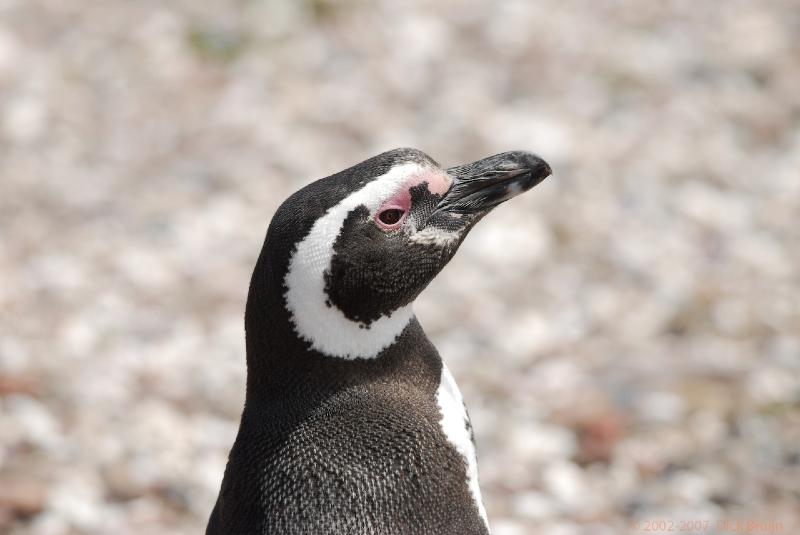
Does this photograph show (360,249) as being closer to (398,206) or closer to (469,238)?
(398,206)

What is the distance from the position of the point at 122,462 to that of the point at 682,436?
8.49 ft

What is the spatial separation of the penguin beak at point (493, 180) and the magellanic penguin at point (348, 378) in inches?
4.8

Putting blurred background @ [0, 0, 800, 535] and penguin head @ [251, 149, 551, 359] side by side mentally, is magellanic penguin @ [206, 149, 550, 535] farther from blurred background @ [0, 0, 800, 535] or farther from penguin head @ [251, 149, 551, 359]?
blurred background @ [0, 0, 800, 535]

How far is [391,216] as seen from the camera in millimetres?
3229

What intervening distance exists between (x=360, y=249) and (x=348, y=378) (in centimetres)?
36

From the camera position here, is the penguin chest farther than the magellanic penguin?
Yes

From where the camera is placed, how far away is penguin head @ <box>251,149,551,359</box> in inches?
122

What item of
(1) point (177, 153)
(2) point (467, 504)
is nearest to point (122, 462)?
(2) point (467, 504)

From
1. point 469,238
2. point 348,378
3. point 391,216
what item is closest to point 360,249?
point 391,216

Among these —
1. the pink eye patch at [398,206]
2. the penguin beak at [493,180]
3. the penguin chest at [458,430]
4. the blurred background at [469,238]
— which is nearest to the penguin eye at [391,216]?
the pink eye patch at [398,206]

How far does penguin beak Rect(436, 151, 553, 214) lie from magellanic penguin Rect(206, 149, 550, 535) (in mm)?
123

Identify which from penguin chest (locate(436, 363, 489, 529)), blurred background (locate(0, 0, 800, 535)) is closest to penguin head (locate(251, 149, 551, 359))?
penguin chest (locate(436, 363, 489, 529))

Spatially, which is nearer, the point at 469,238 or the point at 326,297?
the point at 326,297

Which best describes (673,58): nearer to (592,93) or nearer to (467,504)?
(592,93)
